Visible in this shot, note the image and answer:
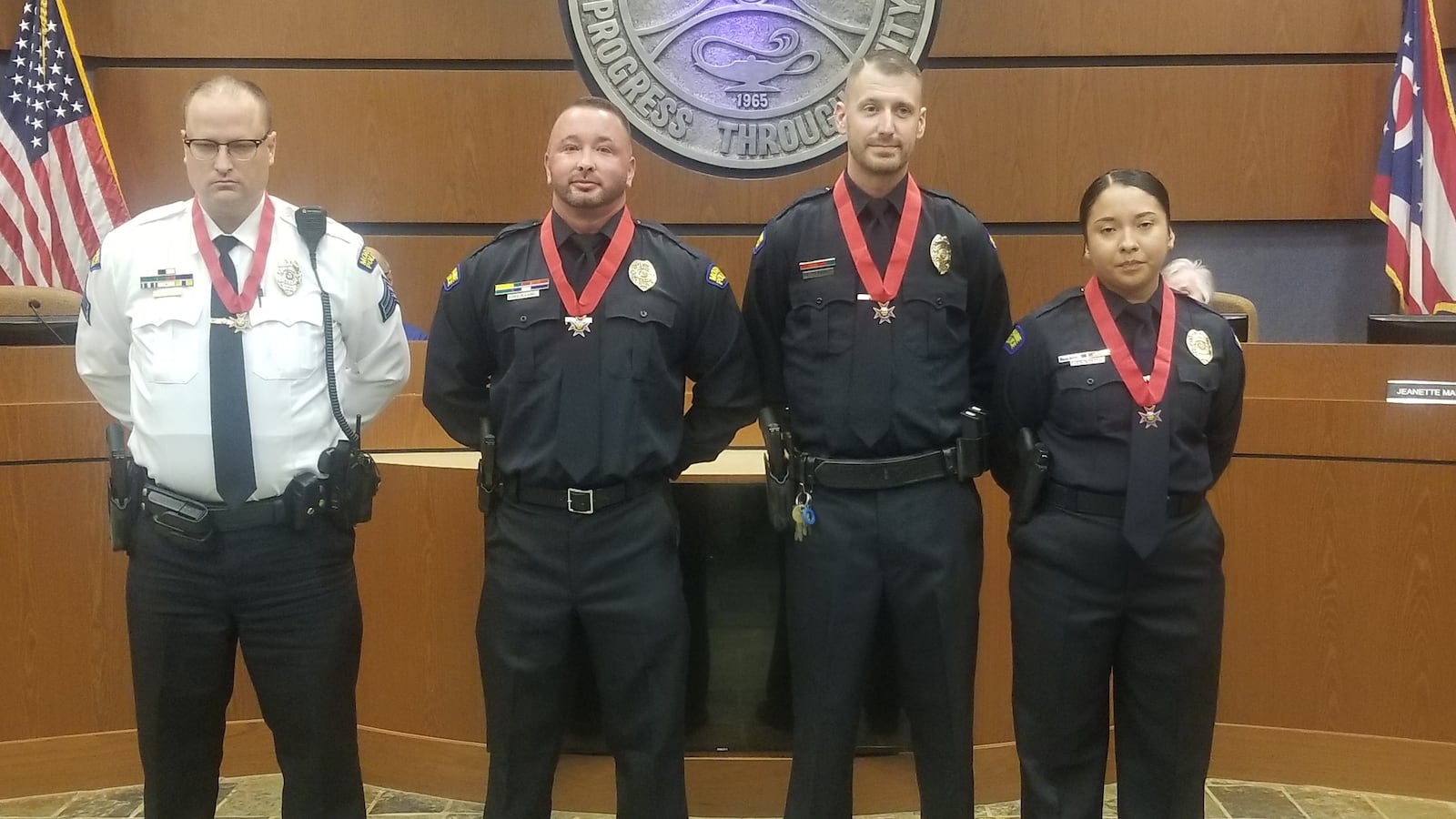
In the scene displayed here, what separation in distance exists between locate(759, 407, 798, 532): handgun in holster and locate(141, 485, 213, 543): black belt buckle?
101cm

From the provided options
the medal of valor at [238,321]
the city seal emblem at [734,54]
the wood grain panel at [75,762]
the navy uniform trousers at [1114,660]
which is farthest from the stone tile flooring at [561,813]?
the city seal emblem at [734,54]

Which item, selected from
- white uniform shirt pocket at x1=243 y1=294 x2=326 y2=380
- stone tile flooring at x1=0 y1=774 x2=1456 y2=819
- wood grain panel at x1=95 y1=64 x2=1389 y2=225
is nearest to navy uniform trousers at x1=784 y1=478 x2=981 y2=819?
stone tile flooring at x1=0 y1=774 x2=1456 y2=819

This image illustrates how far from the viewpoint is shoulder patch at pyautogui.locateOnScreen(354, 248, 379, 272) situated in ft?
6.84

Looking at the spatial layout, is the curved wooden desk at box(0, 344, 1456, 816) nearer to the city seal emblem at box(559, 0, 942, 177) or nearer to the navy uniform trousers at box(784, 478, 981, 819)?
the navy uniform trousers at box(784, 478, 981, 819)

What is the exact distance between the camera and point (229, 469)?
189 centimetres

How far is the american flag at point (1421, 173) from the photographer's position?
421 centimetres

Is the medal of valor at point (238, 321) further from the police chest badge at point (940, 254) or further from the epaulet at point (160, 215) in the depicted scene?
the police chest badge at point (940, 254)

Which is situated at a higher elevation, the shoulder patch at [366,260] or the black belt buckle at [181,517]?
the shoulder patch at [366,260]

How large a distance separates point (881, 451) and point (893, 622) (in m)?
0.32

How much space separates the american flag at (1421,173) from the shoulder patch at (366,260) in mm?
4001

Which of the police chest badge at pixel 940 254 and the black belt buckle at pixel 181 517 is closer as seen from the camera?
the black belt buckle at pixel 181 517

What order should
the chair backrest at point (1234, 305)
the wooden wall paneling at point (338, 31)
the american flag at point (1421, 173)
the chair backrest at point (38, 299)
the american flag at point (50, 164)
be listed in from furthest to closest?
the wooden wall paneling at point (338, 31) < the american flag at point (1421, 173) < the american flag at point (50, 164) < the chair backrest at point (1234, 305) < the chair backrest at point (38, 299)

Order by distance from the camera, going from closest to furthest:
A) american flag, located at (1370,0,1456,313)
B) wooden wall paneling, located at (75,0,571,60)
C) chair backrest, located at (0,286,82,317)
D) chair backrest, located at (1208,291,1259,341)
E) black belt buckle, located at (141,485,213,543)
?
black belt buckle, located at (141,485,213,543) < chair backrest, located at (0,286,82,317) < chair backrest, located at (1208,291,1259,341) < american flag, located at (1370,0,1456,313) < wooden wall paneling, located at (75,0,571,60)

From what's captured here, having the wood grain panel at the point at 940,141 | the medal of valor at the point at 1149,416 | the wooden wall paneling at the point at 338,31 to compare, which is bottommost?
the medal of valor at the point at 1149,416
